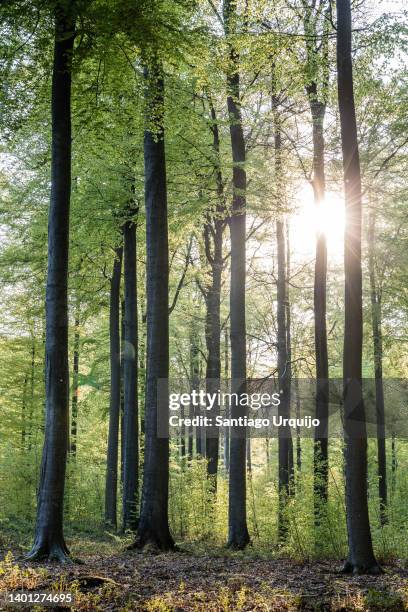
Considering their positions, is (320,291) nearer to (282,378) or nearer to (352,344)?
(282,378)

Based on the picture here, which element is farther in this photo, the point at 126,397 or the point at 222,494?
the point at 222,494

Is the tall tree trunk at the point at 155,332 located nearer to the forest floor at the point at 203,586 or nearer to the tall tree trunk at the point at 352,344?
the forest floor at the point at 203,586

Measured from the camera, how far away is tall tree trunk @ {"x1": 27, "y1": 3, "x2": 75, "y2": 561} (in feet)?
28.0

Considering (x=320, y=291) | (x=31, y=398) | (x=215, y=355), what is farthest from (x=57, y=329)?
(x=31, y=398)

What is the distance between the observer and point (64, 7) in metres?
7.99

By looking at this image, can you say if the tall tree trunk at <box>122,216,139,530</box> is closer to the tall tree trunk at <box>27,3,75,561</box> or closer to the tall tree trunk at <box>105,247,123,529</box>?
the tall tree trunk at <box>105,247,123,529</box>

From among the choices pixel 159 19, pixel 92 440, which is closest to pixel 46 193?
pixel 159 19

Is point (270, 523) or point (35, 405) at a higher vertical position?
point (35, 405)

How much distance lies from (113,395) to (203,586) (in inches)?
465

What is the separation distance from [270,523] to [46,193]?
10.3m

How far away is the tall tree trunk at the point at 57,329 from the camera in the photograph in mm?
8531

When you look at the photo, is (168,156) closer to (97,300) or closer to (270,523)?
(97,300)

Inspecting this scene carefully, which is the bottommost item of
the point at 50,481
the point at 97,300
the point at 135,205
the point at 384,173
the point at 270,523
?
the point at 270,523

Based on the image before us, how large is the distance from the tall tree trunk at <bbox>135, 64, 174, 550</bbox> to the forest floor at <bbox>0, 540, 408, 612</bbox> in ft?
4.55
